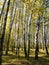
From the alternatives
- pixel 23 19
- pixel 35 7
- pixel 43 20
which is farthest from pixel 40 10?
pixel 23 19

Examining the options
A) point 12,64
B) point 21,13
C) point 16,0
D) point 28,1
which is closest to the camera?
point 12,64

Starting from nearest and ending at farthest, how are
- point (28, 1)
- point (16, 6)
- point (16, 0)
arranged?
point (28, 1) → point (16, 0) → point (16, 6)

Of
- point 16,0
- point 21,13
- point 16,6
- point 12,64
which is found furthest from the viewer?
point 21,13

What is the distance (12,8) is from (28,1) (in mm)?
6808

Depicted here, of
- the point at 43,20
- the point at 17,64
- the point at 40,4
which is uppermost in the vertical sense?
the point at 40,4

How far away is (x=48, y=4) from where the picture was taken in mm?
28406

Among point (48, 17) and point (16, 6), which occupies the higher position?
point (16, 6)

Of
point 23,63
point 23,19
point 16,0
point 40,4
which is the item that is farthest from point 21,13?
point 23,63

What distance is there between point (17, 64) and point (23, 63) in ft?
3.12

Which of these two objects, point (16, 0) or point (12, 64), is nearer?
point (12, 64)

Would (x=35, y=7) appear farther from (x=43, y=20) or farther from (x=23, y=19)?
(x=23, y=19)

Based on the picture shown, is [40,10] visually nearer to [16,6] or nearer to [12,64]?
[16,6]

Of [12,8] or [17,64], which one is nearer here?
[17,64]

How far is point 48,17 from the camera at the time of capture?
103 ft
